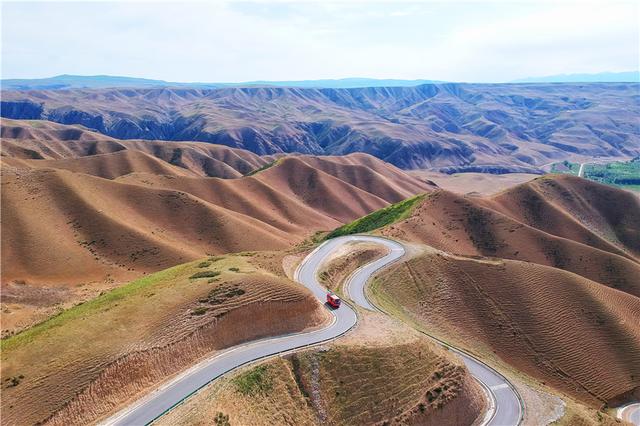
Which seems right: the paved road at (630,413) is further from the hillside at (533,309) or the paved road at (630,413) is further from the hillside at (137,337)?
the hillside at (137,337)

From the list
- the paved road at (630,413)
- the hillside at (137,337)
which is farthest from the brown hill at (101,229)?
the paved road at (630,413)

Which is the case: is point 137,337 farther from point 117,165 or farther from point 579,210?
point 117,165

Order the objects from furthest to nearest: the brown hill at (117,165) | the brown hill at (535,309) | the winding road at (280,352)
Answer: the brown hill at (117,165) < the brown hill at (535,309) < the winding road at (280,352)

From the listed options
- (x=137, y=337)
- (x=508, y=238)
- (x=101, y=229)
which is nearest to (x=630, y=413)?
(x=508, y=238)

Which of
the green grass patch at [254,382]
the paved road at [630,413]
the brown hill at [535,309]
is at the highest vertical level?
the green grass patch at [254,382]

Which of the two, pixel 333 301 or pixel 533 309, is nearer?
pixel 333 301

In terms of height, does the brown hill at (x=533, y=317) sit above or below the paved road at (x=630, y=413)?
above
